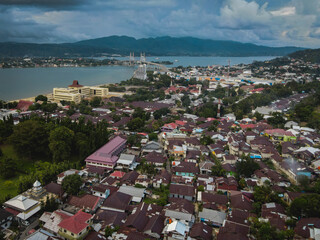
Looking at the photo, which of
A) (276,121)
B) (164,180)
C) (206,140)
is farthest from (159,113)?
(164,180)

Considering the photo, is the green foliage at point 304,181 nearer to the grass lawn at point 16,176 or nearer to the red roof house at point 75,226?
the red roof house at point 75,226

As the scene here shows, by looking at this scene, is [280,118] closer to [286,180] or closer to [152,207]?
[286,180]

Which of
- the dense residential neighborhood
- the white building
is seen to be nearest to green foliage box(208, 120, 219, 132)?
the dense residential neighborhood

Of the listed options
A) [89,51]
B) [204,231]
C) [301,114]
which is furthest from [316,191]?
[89,51]

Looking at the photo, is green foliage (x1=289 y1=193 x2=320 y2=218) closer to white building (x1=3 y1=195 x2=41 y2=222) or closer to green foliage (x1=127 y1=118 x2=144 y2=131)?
white building (x1=3 y1=195 x2=41 y2=222)

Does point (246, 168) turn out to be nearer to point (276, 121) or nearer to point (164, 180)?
point (164, 180)

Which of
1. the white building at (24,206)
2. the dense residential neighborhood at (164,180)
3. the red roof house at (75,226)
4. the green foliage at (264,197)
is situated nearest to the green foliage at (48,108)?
the dense residential neighborhood at (164,180)
